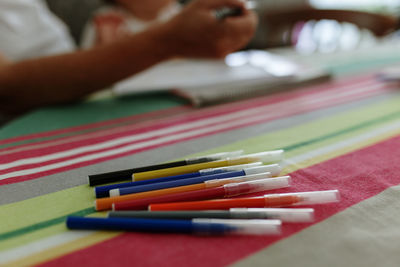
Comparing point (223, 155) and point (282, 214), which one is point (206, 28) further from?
point (282, 214)

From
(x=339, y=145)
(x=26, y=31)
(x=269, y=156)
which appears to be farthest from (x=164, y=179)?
(x=26, y=31)

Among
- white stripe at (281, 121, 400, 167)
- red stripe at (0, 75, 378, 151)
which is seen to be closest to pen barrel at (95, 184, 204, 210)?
white stripe at (281, 121, 400, 167)

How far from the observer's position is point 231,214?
0.26m

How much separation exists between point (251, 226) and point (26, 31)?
0.65m

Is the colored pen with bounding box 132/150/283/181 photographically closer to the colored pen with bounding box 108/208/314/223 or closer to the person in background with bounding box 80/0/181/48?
the colored pen with bounding box 108/208/314/223

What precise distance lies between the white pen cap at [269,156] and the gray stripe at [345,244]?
0.34 ft

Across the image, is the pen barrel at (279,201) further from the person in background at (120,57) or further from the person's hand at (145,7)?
the person's hand at (145,7)

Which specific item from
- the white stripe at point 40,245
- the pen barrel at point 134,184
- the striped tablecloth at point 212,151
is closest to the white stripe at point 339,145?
the striped tablecloth at point 212,151

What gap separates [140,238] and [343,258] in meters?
0.14

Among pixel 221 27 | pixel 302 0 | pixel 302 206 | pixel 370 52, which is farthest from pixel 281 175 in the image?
pixel 302 0

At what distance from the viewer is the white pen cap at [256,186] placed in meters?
0.30

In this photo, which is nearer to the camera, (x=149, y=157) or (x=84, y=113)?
(x=149, y=157)

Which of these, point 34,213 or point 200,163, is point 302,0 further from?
point 34,213

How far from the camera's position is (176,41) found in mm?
582
